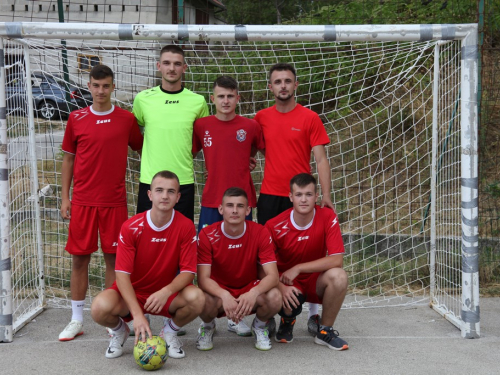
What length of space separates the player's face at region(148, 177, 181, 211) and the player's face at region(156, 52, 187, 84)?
89 cm

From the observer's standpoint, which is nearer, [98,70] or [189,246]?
[189,246]

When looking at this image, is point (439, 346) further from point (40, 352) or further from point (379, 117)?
point (379, 117)

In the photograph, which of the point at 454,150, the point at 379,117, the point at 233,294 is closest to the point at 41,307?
the point at 233,294

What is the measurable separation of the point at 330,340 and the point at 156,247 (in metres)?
1.38

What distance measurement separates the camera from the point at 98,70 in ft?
14.4

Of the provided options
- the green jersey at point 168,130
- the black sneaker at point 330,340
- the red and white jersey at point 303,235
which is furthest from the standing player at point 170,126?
the black sneaker at point 330,340

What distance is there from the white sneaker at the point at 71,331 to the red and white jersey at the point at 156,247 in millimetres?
752

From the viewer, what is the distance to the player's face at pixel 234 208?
4.07m

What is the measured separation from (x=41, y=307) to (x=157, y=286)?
5.35ft

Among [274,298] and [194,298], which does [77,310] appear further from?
[274,298]

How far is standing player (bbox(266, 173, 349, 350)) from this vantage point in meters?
4.21

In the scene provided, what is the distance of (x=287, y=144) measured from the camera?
4582 millimetres

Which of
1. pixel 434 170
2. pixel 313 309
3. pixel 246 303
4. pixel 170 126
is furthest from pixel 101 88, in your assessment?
pixel 434 170

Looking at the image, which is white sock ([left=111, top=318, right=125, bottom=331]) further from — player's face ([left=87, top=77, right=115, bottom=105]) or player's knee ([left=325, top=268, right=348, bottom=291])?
player's face ([left=87, top=77, right=115, bottom=105])
